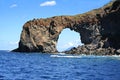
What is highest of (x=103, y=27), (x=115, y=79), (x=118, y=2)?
(x=118, y=2)

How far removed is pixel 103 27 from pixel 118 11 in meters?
21.2

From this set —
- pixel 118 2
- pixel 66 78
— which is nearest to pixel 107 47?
pixel 118 2

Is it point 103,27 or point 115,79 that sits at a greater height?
point 103,27

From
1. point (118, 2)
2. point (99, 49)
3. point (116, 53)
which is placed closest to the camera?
point (116, 53)

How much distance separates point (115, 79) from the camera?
4634cm

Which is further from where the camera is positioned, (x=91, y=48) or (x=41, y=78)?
(x=91, y=48)

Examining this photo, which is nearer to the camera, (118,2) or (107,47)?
(107,47)

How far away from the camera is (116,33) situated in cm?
18188

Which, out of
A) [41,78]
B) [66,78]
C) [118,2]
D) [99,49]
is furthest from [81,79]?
[118,2]

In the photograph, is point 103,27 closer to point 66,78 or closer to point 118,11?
point 118,11

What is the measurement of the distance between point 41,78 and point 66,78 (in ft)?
11.0

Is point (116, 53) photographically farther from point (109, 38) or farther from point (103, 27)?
point (103, 27)

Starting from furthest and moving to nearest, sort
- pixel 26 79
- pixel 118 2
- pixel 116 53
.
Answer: pixel 118 2 < pixel 116 53 < pixel 26 79

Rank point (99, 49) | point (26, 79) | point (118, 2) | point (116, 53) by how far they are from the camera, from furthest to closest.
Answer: point (118, 2), point (99, 49), point (116, 53), point (26, 79)
